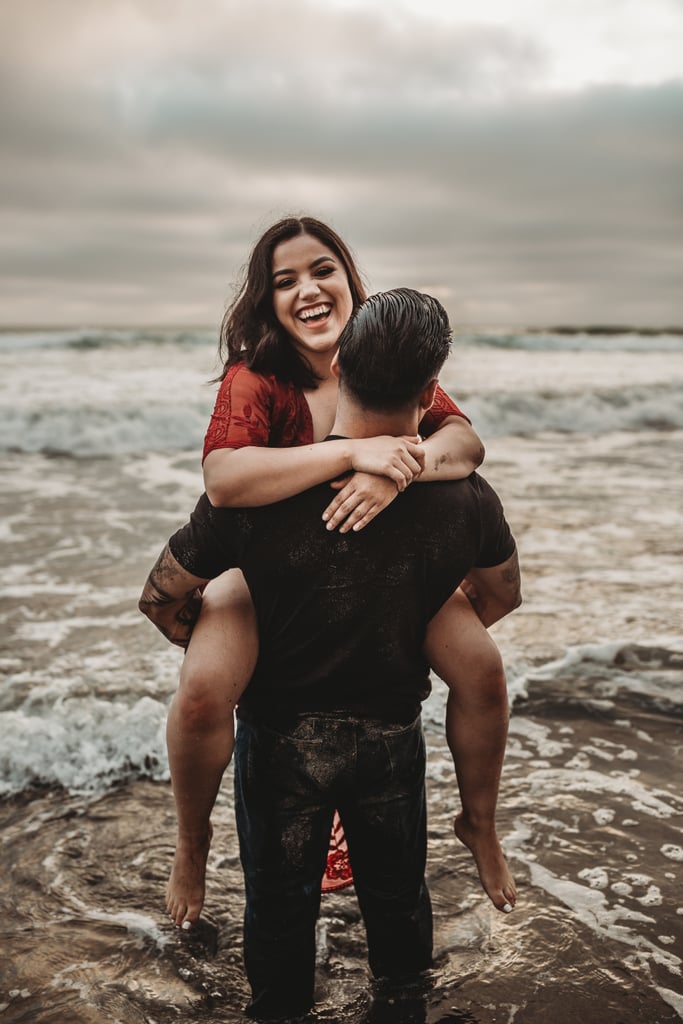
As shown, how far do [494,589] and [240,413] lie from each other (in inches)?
34.0

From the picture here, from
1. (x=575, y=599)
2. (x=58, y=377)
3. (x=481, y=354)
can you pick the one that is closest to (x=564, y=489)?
(x=575, y=599)

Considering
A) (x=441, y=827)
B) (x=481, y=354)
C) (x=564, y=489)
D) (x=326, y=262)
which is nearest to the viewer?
(x=326, y=262)

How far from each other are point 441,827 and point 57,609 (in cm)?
344

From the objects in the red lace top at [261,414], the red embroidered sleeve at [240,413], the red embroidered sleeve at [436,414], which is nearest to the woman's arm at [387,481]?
the red embroidered sleeve at [436,414]

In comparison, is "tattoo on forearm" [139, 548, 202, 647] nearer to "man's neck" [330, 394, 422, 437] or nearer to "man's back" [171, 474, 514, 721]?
"man's back" [171, 474, 514, 721]

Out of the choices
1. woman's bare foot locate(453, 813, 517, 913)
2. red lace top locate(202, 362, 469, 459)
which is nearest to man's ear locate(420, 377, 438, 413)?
red lace top locate(202, 362, 469, 459)

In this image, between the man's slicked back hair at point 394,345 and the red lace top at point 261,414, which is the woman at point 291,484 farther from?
the man's slicked back hair at point 394,345

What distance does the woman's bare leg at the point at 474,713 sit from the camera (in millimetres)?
2342

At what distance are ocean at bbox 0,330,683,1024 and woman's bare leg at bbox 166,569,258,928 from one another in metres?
0.71

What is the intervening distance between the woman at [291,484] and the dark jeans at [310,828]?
149 mm

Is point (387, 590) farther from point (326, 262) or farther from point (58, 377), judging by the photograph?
point (58, 377)

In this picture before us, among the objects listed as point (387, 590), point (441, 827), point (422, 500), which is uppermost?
point (422, 500)

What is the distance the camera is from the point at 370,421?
213 cm

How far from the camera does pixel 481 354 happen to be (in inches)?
1302
